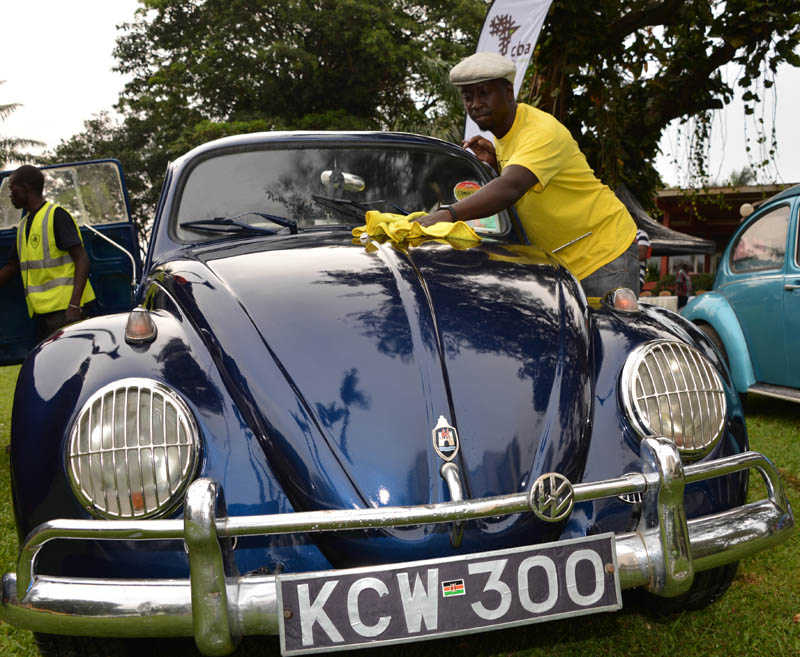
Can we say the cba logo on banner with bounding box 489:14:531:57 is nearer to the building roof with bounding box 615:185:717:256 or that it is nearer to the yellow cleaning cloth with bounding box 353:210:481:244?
the yellow cleaning cloth with bounding box 353:210:481:244

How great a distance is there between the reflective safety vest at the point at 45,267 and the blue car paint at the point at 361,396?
2.59 m

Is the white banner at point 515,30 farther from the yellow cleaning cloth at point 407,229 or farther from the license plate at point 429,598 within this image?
the license plate at point 429,598

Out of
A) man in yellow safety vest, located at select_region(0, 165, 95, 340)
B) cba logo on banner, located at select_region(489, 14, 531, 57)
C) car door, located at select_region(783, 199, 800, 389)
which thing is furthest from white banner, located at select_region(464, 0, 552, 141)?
man in yellow safety vest, located at select_region(0, 165, 95, 340)

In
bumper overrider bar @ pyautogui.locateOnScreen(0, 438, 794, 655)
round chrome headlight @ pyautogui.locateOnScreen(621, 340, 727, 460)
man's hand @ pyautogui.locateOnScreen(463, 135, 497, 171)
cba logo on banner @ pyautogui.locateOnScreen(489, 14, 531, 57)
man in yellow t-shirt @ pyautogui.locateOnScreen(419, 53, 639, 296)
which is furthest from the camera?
cba logo on banner @ pyautogui.locateOnScreen(489, 14, 531, 57)

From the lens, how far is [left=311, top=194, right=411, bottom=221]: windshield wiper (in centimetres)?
300

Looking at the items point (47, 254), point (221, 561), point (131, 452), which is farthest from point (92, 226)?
point (221, 561)

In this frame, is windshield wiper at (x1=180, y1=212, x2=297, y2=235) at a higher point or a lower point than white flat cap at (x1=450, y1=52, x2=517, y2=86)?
lower

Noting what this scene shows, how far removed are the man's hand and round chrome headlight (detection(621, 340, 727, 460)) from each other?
2.13m

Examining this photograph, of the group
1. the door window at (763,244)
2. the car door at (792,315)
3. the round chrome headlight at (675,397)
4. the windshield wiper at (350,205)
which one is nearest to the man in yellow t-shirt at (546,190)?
the windshield wiper at (350,205)

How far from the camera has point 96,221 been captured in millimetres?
4977

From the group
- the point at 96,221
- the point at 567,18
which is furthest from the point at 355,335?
the point at 567,18

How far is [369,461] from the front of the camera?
65.9 inches

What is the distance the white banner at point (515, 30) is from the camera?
7.50 m

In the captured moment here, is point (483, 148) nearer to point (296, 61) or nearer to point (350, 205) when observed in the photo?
point (350, 205)
